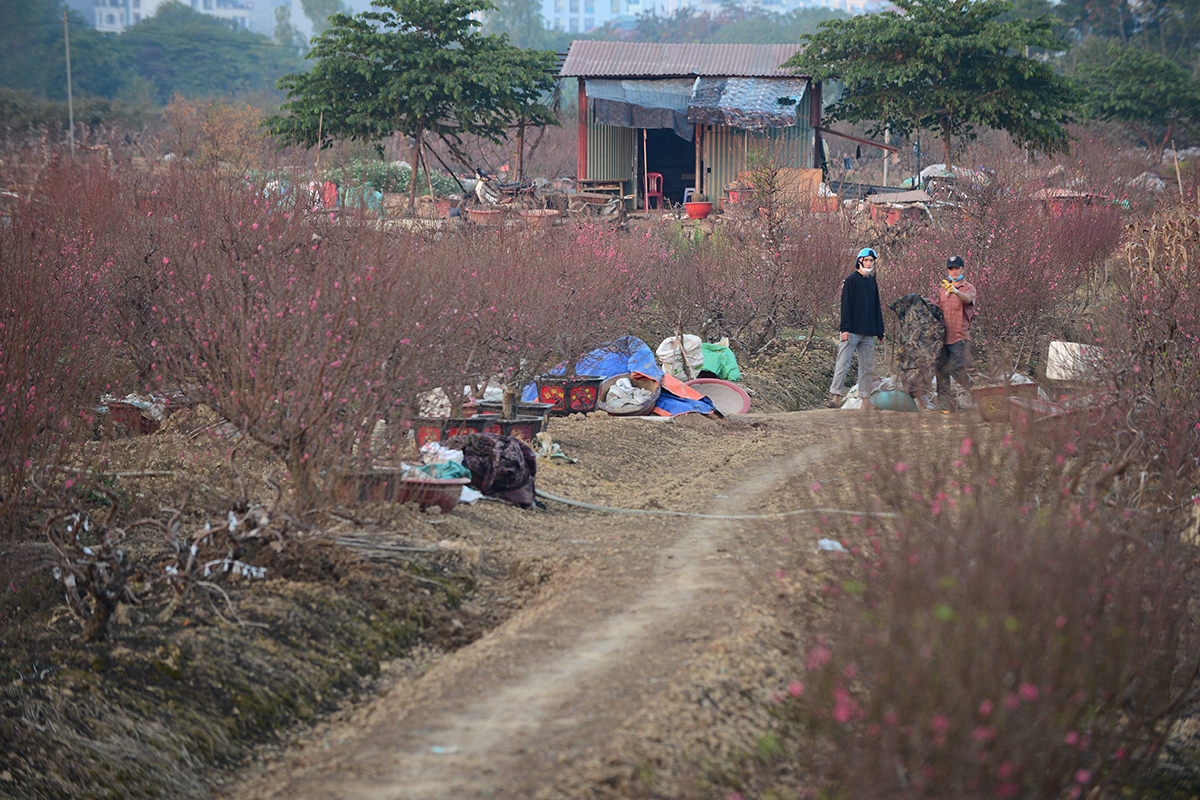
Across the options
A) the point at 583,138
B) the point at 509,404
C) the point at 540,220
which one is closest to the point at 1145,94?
the point at 583,138

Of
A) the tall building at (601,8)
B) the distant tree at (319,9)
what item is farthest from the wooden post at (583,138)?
the tall building at (601,8)

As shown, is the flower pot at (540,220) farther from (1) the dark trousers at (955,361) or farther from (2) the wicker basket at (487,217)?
(1) the dark trousers at (955,361)

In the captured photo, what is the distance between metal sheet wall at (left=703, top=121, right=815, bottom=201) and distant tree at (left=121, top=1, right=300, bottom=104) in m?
49.5

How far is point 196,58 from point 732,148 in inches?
2180

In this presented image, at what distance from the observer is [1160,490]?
5.29 meters

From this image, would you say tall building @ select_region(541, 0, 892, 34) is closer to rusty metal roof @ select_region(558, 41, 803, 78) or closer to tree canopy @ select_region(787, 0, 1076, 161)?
rusty metal roof @ select_region(558, 41, 803, 78)

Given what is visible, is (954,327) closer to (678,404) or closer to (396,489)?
(678,404)

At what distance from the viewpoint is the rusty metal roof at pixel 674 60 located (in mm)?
25609

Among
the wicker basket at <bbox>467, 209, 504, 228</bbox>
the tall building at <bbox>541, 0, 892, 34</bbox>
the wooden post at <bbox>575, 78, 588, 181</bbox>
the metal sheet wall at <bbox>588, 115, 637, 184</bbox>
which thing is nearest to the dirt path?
the wicker basket at <bbox>467, 209, 504, 228</bbox>

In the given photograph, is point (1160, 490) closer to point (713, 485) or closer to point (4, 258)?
point (713, 485)

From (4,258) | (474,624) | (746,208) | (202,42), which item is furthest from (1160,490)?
(202,42)

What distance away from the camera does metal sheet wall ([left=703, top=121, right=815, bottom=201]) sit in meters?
25.5

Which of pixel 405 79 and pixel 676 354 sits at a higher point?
pixel 405 79

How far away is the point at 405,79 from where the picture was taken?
76.0ft
